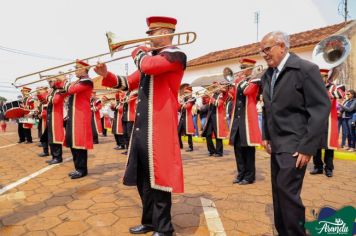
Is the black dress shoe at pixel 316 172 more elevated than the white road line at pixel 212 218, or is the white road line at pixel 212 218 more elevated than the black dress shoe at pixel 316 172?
the black dress shoe at pixel 316 172

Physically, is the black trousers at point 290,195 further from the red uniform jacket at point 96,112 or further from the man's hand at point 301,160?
the red uniform jacket at point 96,112

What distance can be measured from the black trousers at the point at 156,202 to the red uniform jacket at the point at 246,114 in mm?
2553

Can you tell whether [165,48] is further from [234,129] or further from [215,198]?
[234,129]

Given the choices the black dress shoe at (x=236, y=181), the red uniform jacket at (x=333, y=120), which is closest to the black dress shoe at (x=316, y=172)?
the red uniform jacket at (x=333, y=120)

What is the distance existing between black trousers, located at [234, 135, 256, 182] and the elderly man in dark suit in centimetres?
255

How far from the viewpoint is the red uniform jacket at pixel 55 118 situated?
6350 mm

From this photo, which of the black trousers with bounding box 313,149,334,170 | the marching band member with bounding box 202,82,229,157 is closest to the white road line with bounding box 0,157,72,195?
the marching band member with bounding box 202,82,229,157

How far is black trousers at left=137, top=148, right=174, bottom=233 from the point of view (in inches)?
110

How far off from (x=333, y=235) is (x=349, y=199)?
2625 millimetres

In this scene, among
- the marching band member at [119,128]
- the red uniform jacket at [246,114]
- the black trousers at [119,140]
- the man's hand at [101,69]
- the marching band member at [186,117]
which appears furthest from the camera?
the black trousers at [119,140]

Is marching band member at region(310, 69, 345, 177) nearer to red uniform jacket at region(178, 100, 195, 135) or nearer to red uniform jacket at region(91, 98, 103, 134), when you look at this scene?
red uniform jacket at region(178, 100, 195, 135)

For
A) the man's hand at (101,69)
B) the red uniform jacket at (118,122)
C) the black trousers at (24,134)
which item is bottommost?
the black trousers at (24,134)

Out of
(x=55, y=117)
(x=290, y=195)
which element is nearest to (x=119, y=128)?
(x=55, y=117)

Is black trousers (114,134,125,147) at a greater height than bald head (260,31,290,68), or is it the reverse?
bald head (260,31,290,68)
